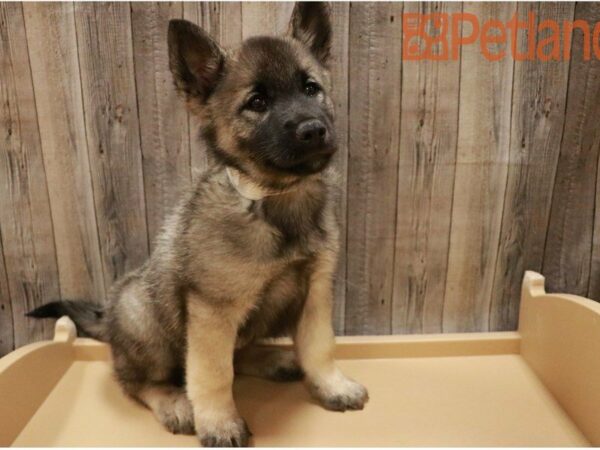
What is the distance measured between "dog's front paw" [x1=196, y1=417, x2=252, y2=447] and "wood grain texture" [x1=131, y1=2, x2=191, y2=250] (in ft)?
2.85

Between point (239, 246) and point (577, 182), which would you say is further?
point (577, 182)

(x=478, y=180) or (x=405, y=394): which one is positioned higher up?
(x=478, y=180)

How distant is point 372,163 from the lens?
222cm

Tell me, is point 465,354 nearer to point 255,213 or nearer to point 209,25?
point 255,213

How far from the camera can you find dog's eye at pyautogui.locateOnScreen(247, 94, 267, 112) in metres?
1.60

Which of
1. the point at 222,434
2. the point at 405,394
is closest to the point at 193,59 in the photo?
the point at 222,434

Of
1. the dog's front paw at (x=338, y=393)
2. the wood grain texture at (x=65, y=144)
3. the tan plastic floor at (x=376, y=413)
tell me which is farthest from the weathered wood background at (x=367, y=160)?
the dog's front paw at (x=338, y=393)

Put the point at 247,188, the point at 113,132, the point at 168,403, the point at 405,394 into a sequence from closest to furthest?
the point at 247,188 < the point at 168,403 < the point at 405,394 < the point at 113,132

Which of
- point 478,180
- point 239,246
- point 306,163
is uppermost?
point 306,163

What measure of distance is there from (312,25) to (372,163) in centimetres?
68

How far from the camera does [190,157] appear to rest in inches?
86.4

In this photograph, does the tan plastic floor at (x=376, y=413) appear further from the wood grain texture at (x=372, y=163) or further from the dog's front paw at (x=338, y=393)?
the wood grain texture at (x=372, y=163)

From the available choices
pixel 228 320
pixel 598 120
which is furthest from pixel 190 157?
pixel 598 120

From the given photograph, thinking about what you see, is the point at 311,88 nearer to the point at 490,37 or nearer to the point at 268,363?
the point at 490,37
